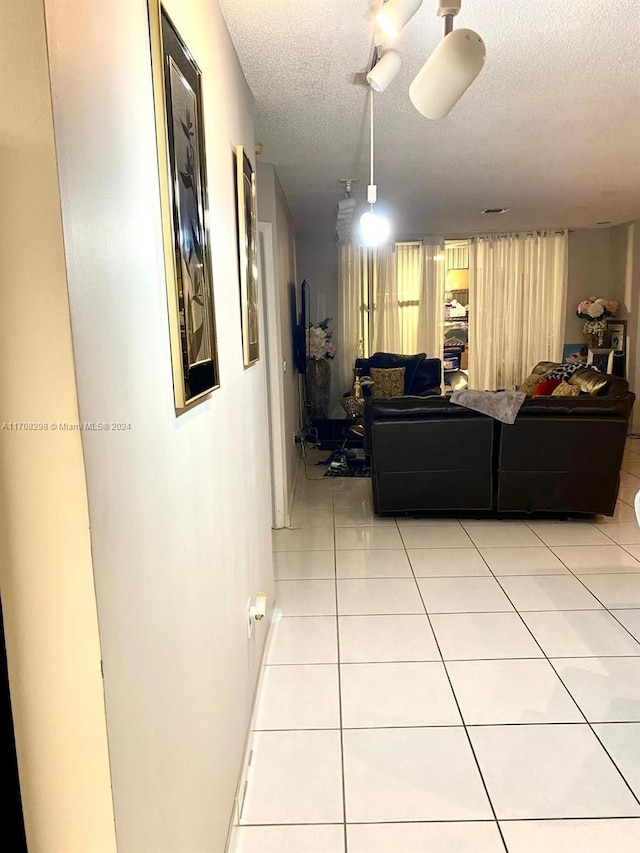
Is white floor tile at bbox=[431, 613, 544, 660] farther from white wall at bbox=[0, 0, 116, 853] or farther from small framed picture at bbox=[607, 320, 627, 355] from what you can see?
small framed picture at bbox=[607, 320, 627, 355]

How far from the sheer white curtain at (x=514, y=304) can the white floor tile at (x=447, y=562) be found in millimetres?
4497

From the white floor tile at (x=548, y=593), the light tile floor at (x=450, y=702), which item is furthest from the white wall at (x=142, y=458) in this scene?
the white floor tile at (x=548, y=593)

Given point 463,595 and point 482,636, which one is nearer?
point 482,636

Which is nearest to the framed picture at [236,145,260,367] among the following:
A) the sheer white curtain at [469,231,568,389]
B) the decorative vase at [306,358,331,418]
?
the decorative vase at [306,358,331,418]

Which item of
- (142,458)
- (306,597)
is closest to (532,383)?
(306,597)

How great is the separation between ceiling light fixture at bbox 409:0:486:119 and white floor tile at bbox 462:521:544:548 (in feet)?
8.96

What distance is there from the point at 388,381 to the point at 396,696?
4917 millimetres

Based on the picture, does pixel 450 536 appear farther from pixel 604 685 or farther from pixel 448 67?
pixel 448 67

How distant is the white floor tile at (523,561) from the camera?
343 cm

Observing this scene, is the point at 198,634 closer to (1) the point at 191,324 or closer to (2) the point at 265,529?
(1) the point at 191,324

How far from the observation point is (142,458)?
3.27 feet

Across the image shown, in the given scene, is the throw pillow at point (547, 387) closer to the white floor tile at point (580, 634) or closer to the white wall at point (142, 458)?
the white floor tile at point (580, 634)

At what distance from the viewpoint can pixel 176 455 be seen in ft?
4.02

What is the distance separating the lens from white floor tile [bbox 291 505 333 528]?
169 inches
